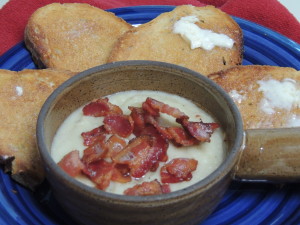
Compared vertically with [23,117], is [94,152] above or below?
above

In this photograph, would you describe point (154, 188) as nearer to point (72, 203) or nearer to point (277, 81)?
point (72, 203)

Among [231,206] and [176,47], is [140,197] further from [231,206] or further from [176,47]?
[176,47]

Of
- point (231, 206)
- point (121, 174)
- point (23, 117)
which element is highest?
point (121, 174)

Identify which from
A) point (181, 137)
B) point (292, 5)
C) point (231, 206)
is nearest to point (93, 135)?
point (181, 137)

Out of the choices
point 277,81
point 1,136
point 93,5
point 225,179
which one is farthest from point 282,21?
point 1,136

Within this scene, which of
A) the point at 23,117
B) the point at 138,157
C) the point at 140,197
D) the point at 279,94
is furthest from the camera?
the point at 279,94
